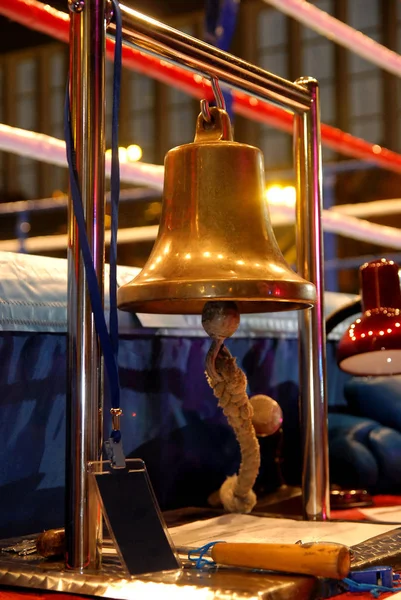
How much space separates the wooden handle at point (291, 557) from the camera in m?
0.71

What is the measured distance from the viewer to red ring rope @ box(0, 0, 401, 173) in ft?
5.24

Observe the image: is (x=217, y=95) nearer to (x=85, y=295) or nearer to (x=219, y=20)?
(x=85, y=295)

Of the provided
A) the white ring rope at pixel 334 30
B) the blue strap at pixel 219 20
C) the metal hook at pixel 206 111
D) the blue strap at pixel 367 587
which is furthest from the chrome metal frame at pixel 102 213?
the blue strap at pixel 219 20

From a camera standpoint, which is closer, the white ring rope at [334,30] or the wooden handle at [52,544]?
the wooden handle at [52,544]

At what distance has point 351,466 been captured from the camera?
1.36 meters

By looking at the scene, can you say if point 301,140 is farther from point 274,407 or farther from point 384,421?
point 384,421

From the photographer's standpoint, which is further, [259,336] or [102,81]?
[259,336]

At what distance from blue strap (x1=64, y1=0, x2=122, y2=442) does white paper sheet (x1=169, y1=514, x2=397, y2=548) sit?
228 mm

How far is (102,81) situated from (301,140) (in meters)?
0.43

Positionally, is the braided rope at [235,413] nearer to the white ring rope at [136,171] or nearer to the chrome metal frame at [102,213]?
the chrome metal frame at [102,213]

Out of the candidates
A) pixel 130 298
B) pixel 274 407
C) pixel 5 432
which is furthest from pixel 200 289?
pixel 274 407

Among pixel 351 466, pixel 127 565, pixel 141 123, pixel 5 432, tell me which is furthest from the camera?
pixel 141 123

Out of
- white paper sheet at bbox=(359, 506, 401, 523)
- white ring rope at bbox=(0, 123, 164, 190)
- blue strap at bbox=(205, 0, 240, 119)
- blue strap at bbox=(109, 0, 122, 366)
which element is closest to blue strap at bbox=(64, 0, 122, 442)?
blue strap at bbox=(109, 0, 122, 366)

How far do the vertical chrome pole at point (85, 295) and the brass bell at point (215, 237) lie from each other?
50 millimetres
